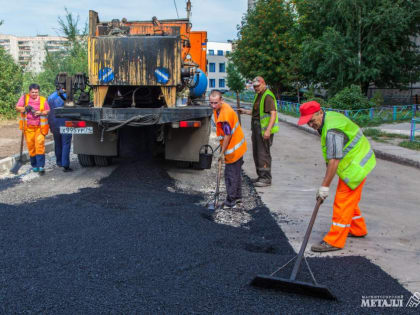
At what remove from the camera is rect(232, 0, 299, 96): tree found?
30.2 m

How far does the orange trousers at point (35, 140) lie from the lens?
7.50 meters

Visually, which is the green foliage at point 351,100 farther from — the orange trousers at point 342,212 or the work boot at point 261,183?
the orange trousers at point 342,212

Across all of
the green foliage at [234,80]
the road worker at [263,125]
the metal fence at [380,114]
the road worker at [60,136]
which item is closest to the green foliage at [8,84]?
the road worker at [60,136]

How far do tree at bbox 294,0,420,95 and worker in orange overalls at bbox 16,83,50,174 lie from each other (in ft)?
52.7

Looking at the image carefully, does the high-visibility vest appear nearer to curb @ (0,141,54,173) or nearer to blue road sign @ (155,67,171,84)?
curb @ (0,141,54,173)

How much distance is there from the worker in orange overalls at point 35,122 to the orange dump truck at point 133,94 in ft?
1.54

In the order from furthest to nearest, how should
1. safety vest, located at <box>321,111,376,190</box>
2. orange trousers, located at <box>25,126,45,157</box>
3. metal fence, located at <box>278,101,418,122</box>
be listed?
metal fence, located at <box>278,101,418,122</box> < orange trousers, located at <box>25,126,45,157</box> < safety vest, located at <box>321,111,376,190</box>

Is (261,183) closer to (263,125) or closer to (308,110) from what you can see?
(263,125)

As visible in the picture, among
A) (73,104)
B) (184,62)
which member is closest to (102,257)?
(73,104)

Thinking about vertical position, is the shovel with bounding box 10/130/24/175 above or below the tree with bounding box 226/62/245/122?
below

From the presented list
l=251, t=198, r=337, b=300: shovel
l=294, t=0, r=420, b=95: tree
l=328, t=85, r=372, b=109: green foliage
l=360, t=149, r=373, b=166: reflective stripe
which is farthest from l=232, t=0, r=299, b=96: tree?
l=251, t=198, r=337, b=300: shovel

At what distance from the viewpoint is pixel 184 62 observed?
7.80 meters

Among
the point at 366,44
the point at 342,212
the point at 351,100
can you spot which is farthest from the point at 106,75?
the point at 366,44

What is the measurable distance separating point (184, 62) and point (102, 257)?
473cm
